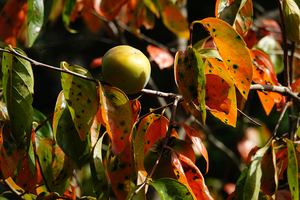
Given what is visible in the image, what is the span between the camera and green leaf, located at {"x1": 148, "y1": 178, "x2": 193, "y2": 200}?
1.70ft

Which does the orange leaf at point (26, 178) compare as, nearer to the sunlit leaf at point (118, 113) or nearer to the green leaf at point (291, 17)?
the sunlit leaf at point (118, 113)


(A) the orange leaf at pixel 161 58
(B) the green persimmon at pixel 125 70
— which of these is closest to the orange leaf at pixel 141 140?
(B) the green persimmon at pixel 125 70

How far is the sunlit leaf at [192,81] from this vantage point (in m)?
0.55

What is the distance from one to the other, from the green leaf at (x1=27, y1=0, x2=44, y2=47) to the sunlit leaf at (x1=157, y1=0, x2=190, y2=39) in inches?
28.8

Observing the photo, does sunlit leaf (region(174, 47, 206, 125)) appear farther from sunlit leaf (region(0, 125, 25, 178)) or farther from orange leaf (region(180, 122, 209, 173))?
sunlit leaf (region(0, 125, 25, 178))

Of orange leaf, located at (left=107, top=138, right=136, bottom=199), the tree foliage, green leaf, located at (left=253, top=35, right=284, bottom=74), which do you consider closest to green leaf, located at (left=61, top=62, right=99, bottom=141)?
the tree foliage

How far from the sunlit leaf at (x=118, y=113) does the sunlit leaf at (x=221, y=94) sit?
183 millimetres

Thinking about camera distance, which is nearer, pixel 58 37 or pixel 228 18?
pixel 228 18

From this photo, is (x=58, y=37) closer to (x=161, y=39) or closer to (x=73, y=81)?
(x=161, y=39)

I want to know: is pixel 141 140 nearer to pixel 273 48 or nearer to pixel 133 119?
pixel 133 119

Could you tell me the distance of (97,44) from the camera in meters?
4.48

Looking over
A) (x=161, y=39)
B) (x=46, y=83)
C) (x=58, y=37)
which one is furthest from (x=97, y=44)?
(x=161, y=39)

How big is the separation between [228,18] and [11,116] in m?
0.53

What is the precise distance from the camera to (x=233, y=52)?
59cm
